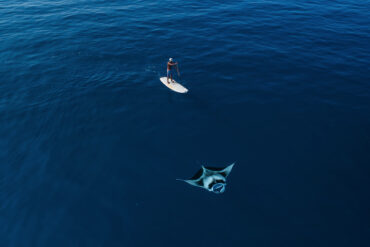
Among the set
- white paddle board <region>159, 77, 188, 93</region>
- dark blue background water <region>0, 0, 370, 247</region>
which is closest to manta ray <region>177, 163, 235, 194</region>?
dark blue background water <region>0, 0, 370, 247</region>

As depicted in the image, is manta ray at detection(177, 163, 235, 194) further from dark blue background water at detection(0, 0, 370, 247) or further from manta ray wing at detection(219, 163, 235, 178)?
dark blue background water at detection(0, 0, 370, 247)

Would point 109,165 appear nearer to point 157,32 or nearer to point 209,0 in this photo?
point 157,32

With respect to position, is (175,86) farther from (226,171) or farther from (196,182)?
(196,182)

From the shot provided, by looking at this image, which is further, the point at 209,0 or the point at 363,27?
the point at 209,0

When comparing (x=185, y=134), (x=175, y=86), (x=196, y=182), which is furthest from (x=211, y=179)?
(x=175, y=86)

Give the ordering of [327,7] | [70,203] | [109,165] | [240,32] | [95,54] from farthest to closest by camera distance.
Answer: [327,7], [240,32], [95,54], [109,165], [70,203]

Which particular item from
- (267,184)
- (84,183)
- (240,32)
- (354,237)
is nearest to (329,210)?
(354,237)
